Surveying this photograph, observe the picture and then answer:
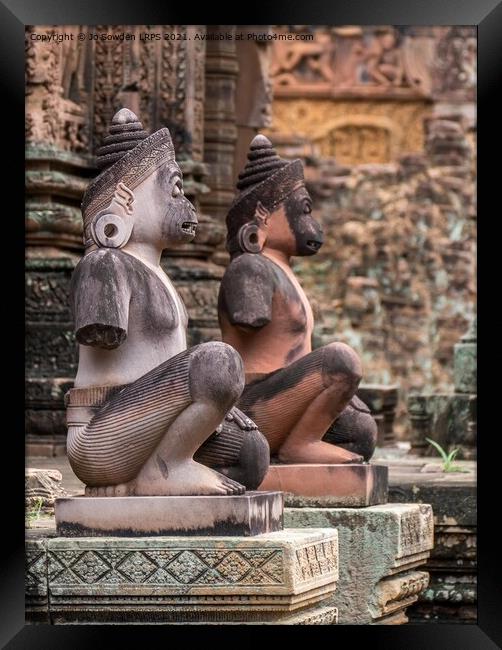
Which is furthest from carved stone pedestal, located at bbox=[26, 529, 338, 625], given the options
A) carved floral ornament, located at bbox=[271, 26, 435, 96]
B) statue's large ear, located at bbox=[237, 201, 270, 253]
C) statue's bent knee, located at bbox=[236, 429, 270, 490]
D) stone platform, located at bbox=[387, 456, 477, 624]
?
carved floral ornament, located at bbox=[271, 26, 435, 96]

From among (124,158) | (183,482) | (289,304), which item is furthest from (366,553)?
(124,158)

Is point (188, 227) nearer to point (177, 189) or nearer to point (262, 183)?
point (177, 189)

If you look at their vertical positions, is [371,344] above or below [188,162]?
below

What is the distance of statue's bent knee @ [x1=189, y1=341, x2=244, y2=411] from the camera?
619 centimetres

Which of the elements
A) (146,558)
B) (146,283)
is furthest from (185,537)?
(146,283)

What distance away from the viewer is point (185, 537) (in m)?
6.18

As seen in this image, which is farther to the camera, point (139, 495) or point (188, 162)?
point (188, 162)

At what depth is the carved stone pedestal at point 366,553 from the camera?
7.47 meters

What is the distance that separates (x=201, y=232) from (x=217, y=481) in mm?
6446

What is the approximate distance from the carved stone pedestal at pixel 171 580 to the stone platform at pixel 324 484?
1.33 m

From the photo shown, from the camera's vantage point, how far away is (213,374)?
20.3 feet

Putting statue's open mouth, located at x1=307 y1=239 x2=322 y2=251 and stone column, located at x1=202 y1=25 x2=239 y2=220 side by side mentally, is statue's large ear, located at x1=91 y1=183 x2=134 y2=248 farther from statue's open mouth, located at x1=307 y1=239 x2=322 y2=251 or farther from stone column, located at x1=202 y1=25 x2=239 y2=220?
stone column, located at x1=202 y1=25 x2=239 y2=220
